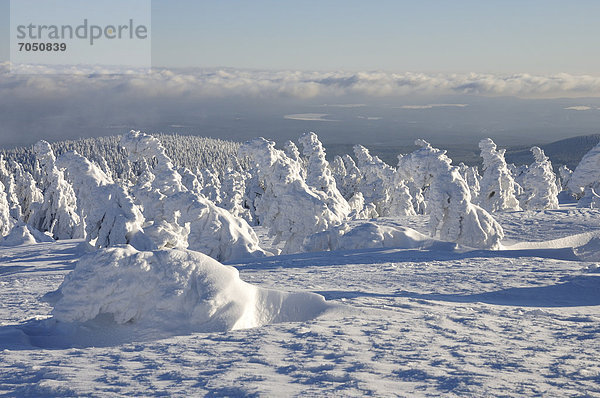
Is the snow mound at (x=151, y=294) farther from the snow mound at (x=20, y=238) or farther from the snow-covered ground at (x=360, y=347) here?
the snow mound at (x=20, y=238)

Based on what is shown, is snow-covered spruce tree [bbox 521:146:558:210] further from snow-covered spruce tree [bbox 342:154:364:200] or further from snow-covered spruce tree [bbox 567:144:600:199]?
snow-covered spruce tree [bbox 342:154:364:200]

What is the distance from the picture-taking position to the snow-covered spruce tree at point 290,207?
79.0 ft

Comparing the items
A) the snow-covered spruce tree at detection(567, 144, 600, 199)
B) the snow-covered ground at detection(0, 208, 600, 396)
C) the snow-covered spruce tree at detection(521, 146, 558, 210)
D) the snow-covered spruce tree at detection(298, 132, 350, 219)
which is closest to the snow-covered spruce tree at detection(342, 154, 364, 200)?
the snow-covered spruce tree at detection(521, 146, 558, 210)

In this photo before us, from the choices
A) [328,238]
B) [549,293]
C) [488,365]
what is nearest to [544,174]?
[328,238]

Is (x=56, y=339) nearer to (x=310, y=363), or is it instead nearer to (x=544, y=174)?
(x=310, y=363)

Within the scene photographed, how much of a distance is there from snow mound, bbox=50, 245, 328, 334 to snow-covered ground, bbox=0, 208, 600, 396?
28cm

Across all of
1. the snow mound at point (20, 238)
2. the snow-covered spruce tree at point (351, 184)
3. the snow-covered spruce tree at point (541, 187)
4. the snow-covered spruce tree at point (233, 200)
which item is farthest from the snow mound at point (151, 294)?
the snow-covered spruce tree at point (351, 184)

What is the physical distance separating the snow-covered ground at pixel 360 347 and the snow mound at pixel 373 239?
19.5 ft

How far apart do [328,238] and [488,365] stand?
14705 millimetres

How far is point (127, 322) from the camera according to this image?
28.2ft

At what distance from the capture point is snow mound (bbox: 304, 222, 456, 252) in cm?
2020

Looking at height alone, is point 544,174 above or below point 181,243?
above

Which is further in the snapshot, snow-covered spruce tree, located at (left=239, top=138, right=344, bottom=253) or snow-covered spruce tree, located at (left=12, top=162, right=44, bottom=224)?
snow-covered spruce tree, located at (left=12, top=162, right=44, bottom=224)

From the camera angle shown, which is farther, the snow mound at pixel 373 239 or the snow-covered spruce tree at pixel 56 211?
the snow-covered spruce tree at pixel 56 211
